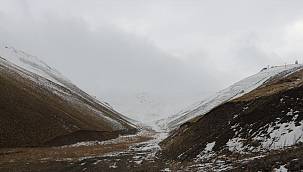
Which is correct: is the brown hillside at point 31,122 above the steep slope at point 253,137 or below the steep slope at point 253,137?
above

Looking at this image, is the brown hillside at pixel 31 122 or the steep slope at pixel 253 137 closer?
the steep slope at pixel 253 137

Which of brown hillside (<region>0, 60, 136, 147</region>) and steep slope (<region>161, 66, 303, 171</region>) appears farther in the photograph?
brown hillside (<region>0, 60, 136, 147</region>)

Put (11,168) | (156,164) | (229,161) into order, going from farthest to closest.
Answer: (11,168)
(156,164)
(229,161)

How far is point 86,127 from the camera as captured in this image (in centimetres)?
8988

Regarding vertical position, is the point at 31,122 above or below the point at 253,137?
above

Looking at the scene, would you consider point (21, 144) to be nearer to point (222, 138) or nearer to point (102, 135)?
point (102, 135)

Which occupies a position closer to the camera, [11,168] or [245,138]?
[245,138]

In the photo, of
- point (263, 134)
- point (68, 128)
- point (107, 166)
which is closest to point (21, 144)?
point (68, 128)

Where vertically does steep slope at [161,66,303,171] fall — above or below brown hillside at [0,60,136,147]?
below

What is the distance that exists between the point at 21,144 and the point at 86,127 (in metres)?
24.9

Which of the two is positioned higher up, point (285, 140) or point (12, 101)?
point (12, 101)

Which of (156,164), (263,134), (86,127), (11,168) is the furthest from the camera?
(86,127)

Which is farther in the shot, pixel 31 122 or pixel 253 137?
pixel 31 122

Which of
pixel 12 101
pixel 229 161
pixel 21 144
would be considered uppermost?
pixel 12 101
